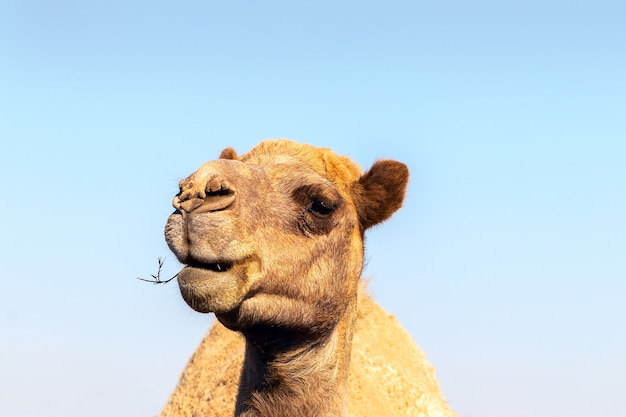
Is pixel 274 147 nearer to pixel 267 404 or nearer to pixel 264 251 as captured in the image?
pixel 264 251

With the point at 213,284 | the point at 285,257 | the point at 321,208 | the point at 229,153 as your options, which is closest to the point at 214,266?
the point at 213,284

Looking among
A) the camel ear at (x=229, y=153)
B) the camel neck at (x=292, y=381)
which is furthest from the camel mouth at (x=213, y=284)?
the camel ear at (x=229, y=153)

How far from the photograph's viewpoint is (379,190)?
6711 millimetres

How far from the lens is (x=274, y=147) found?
669 cm

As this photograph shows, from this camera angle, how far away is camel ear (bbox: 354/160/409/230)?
6.72 meters

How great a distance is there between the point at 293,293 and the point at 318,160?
3.82 feet

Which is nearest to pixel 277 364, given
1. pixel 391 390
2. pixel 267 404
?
pixel 267 404

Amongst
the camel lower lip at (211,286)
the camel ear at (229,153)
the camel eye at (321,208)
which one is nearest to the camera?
the camel lower lip at (211,286)

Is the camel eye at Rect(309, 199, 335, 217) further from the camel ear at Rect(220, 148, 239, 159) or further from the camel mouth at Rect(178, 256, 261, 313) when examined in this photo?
the camel ear at Rect(220, 148, 239, 159)

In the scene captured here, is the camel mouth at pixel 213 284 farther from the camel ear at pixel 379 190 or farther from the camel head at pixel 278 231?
the camel ear at pixel 379 190

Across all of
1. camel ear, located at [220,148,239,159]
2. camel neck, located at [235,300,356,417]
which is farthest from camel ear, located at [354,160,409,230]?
camel ear, located at [220,148,239,159]

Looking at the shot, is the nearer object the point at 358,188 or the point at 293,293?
the point at 293,293

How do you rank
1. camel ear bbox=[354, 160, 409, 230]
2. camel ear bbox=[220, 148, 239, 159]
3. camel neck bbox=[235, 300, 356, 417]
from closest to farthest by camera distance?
1. camel neck bbox=[235, 300, 356, 417]
2. camel ear bbox=[354, 160, 409, 230]
3. camel ear bbox=[220, 148, 239, 159]

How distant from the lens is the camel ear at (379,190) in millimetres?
6719
